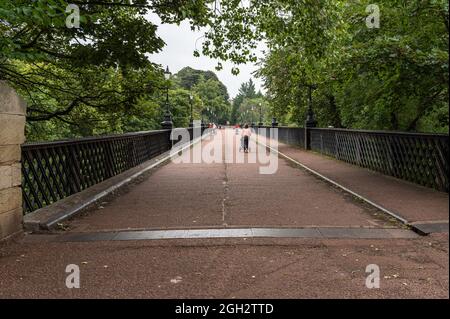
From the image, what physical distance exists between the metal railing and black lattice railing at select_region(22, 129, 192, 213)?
7.26 metres

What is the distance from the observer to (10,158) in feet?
20.0

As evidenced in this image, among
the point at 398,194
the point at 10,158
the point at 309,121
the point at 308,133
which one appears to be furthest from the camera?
the point at 308,133

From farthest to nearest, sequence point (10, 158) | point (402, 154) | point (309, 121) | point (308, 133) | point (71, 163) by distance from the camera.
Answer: point (308, 133)
point (309, 121)
point (402, 154)
point (71, 163)
point (10, 158)

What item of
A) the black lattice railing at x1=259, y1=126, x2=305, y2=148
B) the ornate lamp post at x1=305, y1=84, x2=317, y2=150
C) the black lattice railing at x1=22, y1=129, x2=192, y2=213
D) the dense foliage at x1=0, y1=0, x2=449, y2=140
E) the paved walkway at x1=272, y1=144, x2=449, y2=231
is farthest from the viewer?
the black lattice railing at x1=259, y1=126, x2=305, y2=148

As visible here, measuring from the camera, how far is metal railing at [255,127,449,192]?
32.4ft

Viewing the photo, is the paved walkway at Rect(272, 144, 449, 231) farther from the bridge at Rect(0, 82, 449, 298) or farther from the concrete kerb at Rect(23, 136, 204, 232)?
the concrete kerb at Rect(23, 136, 204, 232)

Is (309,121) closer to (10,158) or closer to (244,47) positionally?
(244,47)

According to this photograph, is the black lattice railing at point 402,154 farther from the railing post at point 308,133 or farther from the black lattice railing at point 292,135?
the black lattice railing at point 292,135

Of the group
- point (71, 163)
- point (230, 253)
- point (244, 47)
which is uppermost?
point (244, 47)

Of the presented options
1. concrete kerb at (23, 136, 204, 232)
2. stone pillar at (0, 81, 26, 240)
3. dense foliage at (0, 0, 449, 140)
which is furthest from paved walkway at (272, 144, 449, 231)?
stone pillar at (0, 81, 26, 240)

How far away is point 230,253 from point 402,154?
8.30m

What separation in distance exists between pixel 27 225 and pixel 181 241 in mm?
2593

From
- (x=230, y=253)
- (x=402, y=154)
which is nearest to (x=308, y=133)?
(x=402, y=154)

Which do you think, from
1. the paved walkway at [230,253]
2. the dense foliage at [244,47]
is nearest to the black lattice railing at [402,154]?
the dense foliage at [244,47]
